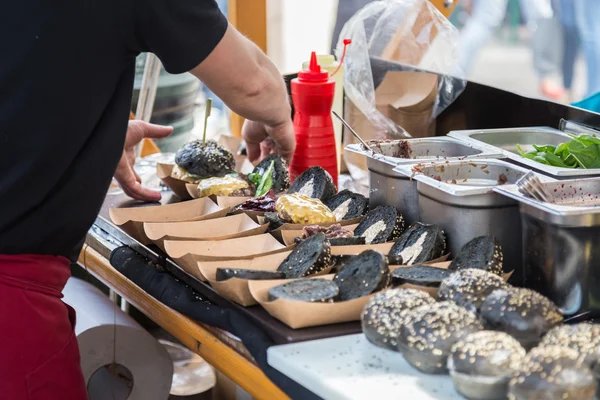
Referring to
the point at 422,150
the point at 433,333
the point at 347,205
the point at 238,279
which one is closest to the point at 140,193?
the point at 347,205

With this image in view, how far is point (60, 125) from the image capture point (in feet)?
4.81

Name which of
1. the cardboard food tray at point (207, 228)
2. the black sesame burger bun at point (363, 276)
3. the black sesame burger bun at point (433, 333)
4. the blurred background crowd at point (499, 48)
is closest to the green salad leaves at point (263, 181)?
the cardboard food tray at point (207, 228)

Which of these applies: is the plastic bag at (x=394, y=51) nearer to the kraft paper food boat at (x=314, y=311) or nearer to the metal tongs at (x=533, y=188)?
the metal tongs at (x=533, y=188)

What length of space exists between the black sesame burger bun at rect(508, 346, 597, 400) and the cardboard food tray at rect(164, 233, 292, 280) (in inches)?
24.3

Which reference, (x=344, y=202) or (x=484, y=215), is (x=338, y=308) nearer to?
(x=484, y=215)

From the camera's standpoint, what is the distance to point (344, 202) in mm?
1824

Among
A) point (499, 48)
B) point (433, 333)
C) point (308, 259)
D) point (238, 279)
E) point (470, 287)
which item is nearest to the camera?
point (433, 333)

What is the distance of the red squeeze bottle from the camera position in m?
2.05

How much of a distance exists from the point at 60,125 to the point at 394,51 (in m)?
1.30

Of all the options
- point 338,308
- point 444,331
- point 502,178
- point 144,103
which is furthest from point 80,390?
point 144,103

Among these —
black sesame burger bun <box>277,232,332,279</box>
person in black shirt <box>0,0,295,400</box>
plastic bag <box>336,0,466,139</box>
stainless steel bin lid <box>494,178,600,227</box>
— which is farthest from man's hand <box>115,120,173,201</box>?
Result: stainless steel bin lid <box>494,178,600,227</box>

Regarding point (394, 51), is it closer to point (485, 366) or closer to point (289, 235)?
point (289, 235)

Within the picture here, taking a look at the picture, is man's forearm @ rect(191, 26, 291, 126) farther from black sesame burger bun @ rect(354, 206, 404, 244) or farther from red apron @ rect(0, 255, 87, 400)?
red apron @ rect(0, 255, 87, 400)

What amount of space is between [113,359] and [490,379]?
1.15 metres
